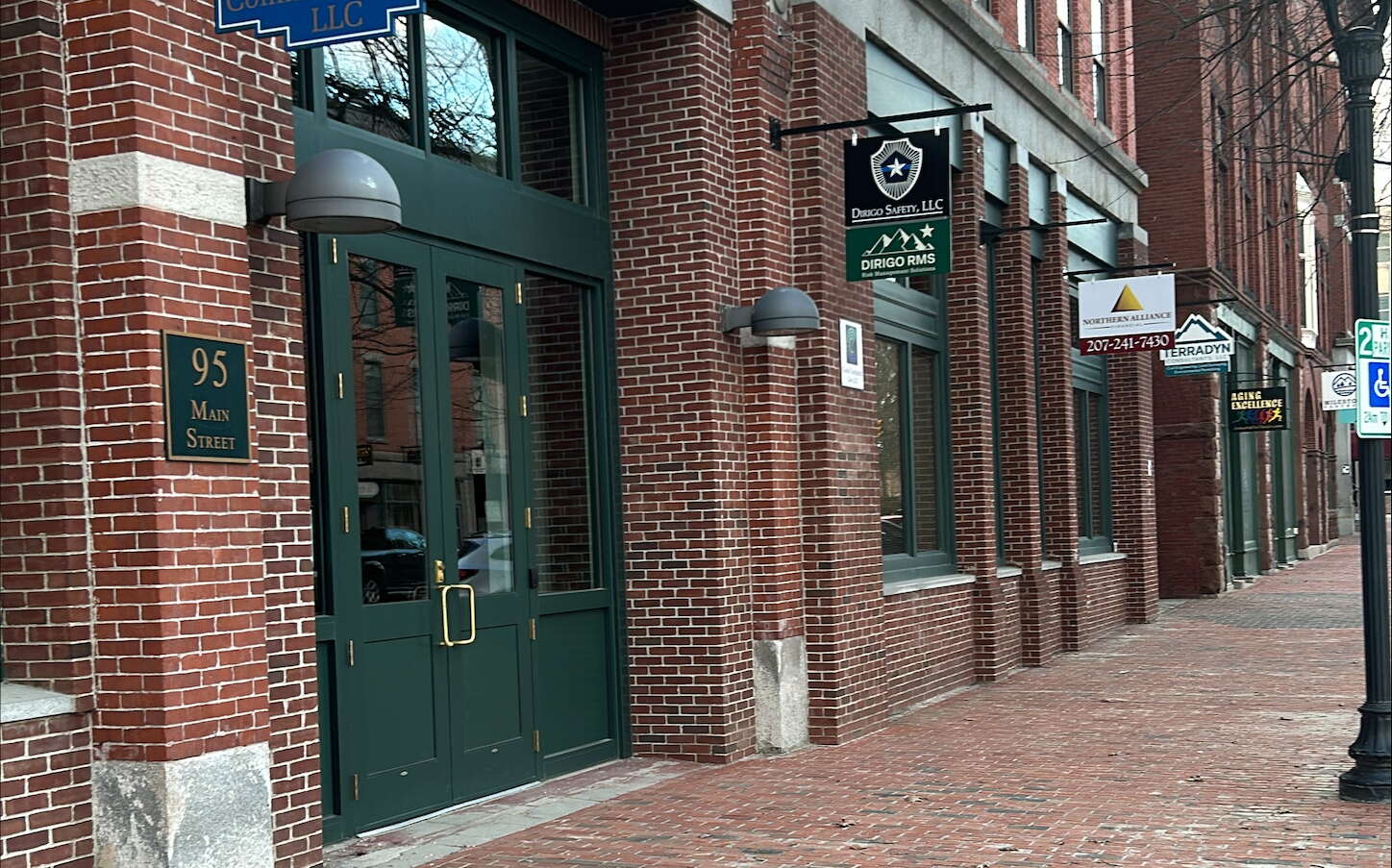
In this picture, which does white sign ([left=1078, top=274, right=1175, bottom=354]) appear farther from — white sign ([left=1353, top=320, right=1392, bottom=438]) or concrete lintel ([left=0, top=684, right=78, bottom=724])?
concrete lintel ([left=0, top=684, right=78, bottom=724])

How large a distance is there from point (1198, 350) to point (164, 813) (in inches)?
784

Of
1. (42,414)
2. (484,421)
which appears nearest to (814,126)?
(484,421)

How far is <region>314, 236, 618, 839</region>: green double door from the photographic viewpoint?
797cm

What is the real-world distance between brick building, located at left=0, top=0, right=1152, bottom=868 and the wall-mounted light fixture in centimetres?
32

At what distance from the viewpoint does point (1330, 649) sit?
1759cm

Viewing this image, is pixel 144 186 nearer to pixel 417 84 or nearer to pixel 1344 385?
pixel 417 84

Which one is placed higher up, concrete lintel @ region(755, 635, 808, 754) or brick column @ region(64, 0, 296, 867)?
brick column @ region(64, 0, 296, 867)

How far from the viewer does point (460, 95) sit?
31.0ft

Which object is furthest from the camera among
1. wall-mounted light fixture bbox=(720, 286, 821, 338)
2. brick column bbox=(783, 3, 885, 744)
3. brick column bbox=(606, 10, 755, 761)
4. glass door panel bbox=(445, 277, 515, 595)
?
brick column bbox=(783, 3, 885, 744)

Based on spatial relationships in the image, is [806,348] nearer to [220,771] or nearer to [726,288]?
[726,288]

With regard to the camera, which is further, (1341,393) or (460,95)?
(1341,393)

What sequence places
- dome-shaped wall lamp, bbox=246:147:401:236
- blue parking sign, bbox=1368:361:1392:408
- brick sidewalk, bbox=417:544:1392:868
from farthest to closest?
1. blue parking sign, bbox=1368:361:1392:408
2. brick sidewalk, bbox=417:544:1392:868
3. dome-shaped wall lamp, bbox=246:147:401:236

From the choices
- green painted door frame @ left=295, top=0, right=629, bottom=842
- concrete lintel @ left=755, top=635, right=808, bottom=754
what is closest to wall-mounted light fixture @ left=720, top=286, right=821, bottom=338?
green painted door frame @ left=295, top=0, right=629, bottom=842

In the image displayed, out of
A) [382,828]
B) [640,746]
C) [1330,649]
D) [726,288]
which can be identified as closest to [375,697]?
[382,828]
